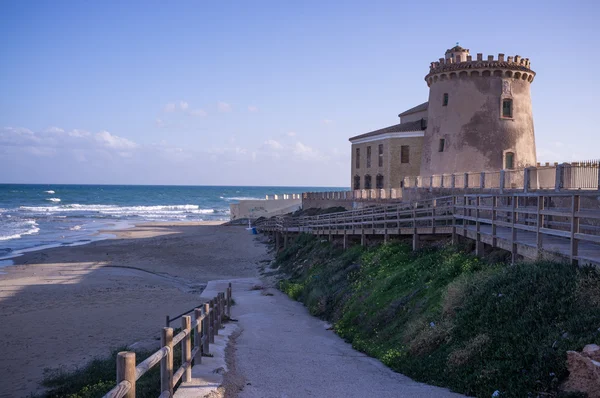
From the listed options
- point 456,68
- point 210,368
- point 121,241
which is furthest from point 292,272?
point 121,241

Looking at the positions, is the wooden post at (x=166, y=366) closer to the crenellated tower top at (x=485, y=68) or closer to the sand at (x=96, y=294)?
the sand at (x=96, y=294)

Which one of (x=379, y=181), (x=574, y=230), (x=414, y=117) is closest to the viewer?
(x=574, y=230)

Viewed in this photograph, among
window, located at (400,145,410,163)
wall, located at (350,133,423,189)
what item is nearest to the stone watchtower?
wall, located at (350,133,423,189)

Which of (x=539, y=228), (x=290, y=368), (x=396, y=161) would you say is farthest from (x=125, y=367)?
(x=396, y=161)

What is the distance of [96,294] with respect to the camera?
23.7 m

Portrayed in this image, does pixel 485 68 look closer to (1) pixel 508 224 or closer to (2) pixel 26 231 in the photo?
(1) pixel 508 224

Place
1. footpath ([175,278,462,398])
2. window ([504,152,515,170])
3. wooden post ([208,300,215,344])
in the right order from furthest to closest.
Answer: window ([504,152,515,170]), wooden post ([208,300,215,344]), footpath ([175,278,462,398])

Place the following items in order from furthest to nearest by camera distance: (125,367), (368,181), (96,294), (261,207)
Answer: (261,207), (368,181), (96,294), (125,367)

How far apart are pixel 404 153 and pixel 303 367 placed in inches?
1324

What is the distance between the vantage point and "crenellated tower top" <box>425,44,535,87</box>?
32844 millimetres

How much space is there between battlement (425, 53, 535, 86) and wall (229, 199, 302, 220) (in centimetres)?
3617

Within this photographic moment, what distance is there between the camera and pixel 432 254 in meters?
16.4

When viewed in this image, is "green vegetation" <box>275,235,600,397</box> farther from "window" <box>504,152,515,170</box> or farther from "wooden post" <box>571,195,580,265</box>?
"window" <box>504,152,515,170</box>

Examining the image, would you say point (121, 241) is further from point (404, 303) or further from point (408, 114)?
point (404, 303)
